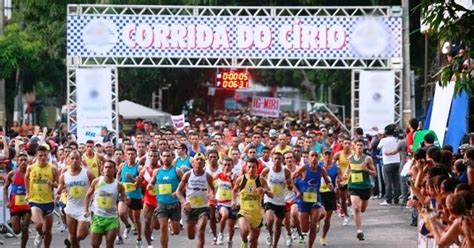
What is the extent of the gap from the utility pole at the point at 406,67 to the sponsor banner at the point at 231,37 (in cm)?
34

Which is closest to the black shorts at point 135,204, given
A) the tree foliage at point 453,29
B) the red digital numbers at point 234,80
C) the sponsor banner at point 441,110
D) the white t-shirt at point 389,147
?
the sponsor banner at point 441,110

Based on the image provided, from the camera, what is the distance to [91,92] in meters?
31.1

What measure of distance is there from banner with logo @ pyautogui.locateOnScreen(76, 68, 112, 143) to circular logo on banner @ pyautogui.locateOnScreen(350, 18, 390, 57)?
6.38m

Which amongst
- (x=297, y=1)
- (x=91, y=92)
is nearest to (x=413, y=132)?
(x=91, y=92)

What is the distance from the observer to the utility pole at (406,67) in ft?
104

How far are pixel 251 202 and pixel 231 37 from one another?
487 inches

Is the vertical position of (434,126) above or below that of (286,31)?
below

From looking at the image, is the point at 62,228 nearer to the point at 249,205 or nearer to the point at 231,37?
the point at 249,205

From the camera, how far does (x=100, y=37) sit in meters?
31.4

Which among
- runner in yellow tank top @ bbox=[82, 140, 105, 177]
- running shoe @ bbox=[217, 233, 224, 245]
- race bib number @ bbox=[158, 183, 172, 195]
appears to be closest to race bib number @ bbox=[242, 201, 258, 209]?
race bib number @ bbox=[158, 183, 172, 195]

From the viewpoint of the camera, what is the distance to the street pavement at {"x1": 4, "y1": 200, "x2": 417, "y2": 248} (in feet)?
72.2

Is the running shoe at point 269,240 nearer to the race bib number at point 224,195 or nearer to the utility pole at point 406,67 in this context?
the race bib number at point 224,195

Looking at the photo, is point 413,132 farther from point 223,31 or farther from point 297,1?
point 297,1

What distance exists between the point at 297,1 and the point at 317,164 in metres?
19.4
